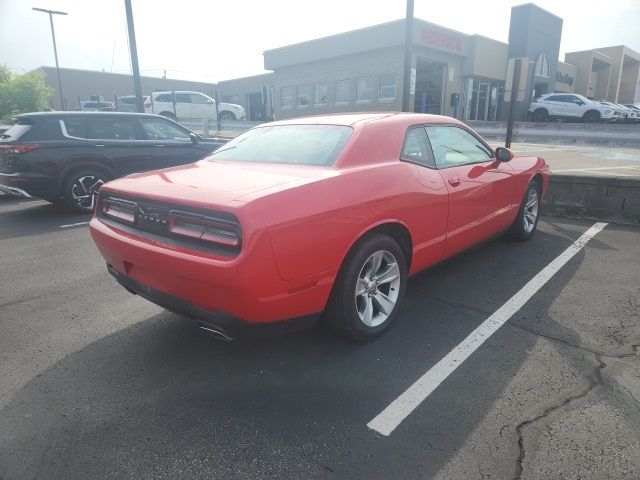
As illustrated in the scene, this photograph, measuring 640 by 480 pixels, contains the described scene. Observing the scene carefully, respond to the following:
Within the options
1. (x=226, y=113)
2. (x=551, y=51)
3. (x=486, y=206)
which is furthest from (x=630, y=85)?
(x=486, y=206)

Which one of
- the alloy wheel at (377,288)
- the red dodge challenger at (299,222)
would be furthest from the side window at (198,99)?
the alloy wheel at (377,288)

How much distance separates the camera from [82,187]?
7.36 m

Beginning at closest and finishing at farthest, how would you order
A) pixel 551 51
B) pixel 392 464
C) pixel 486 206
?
pixel 392 464
pixel 486 206
pixel 551 51

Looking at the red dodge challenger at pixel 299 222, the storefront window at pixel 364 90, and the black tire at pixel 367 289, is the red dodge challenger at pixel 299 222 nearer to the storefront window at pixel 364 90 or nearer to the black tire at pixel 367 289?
the black tire at pixel 367 289

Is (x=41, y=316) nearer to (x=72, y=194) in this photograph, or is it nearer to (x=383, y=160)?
(x=383, y=160)

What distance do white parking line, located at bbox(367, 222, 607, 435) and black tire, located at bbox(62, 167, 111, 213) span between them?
650 centimetres

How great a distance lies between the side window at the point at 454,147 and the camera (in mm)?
3832

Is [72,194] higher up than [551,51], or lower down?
lower down

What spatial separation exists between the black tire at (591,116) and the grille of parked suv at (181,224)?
26839 millimetres

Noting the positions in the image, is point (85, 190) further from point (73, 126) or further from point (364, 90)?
point (364, 90)

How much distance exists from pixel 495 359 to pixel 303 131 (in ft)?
7.24

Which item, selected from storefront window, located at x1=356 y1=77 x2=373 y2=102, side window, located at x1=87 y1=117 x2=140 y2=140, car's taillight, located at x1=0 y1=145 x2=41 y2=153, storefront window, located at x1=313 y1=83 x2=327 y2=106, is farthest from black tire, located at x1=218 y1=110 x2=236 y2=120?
car's taillight, located at x1=0 y1=145 x2=41 y2=153

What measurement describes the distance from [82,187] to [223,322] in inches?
238

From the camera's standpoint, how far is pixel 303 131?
3682mm
